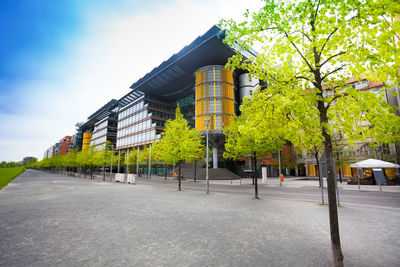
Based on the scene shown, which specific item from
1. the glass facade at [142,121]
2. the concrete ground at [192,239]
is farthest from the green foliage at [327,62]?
the glass facade at [142,121]

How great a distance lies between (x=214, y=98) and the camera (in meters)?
53.7

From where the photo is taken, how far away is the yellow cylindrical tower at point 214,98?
53062 mm

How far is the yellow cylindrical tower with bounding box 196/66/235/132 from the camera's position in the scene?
53.1 meters

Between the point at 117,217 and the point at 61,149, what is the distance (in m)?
213

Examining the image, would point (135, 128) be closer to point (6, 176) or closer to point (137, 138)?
point (137, 138)

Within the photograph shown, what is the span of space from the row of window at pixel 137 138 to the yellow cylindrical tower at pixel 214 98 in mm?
18937

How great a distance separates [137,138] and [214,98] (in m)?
33.9

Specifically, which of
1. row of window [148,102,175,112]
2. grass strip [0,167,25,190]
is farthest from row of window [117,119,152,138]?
grass strip [0,167,25,190]

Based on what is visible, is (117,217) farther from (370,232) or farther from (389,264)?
(370,232)

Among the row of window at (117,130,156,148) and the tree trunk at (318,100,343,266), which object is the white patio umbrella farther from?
the row of window at (117,130,156,148)

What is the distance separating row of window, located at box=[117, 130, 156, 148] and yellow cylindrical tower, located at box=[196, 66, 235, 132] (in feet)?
62.1

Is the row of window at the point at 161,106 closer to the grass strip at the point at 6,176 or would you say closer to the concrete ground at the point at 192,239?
the grass strip at the point at 6,176

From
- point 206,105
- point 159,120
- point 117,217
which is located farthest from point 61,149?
point 117,217

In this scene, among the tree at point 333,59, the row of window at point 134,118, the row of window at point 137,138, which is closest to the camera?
the tree at point 333,59
